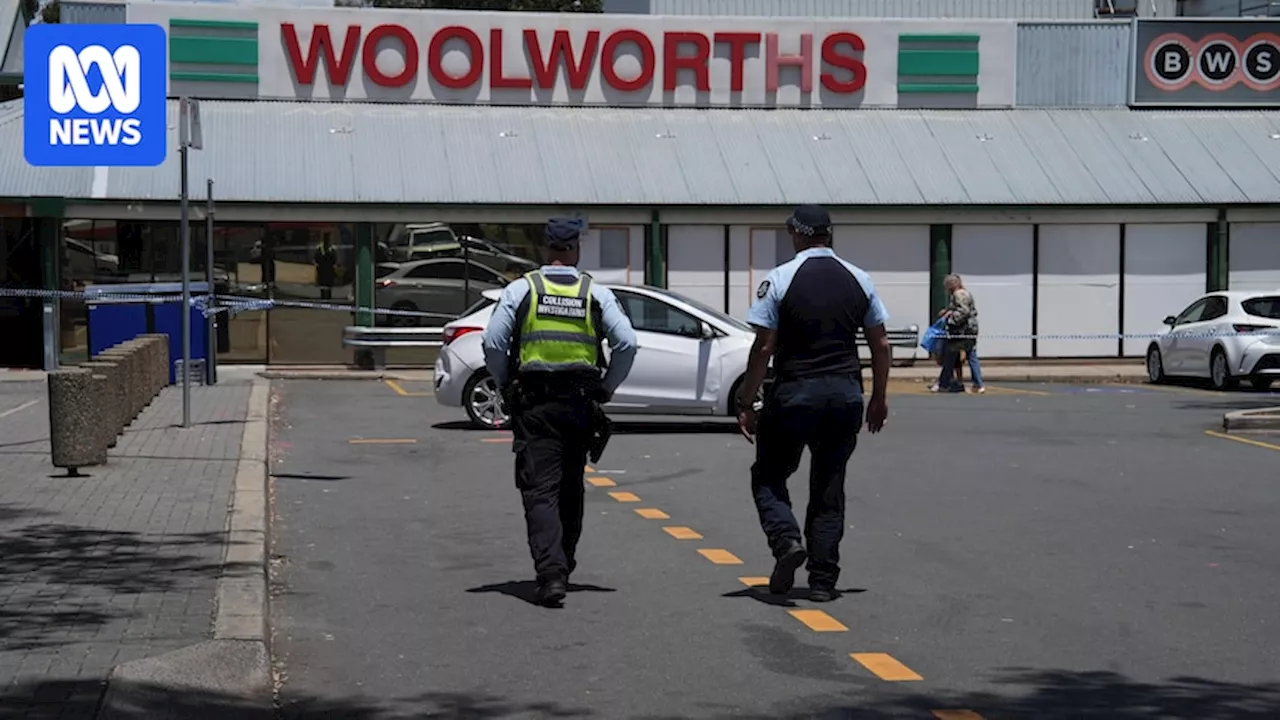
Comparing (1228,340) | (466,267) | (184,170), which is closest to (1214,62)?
(1228,340)

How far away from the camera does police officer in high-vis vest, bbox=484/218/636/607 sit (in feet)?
31.0

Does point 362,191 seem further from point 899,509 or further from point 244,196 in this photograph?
point 899,509

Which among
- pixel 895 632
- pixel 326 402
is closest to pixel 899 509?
pixel 895 632

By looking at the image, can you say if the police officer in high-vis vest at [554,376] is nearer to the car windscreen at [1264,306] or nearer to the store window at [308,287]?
the car windscreen at [1264,306]

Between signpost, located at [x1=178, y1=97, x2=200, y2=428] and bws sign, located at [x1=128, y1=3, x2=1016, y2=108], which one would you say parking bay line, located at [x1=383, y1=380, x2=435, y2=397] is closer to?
bws sign, located at [x1=128, y1=3, x2=1016, y2=108]

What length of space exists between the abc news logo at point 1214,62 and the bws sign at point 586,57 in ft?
9.59

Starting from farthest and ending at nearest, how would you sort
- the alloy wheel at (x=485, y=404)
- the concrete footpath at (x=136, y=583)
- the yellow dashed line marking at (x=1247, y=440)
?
the alloy wheel at (x=485, y=404), the yellow dashed line marking at (x=1247, y=440), the concrete footpath at (x=136, y=583)

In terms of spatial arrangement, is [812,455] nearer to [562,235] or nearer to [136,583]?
[562,235]

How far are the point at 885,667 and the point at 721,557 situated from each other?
318cm

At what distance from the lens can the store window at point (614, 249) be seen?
3253 cm

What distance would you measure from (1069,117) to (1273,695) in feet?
96.5

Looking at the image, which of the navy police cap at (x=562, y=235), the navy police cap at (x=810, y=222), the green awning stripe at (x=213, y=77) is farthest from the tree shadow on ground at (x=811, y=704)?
the green awning stripe at (x=213, y=77)

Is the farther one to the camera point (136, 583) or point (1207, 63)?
point (1207, 63)

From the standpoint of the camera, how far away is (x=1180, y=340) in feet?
94.0
